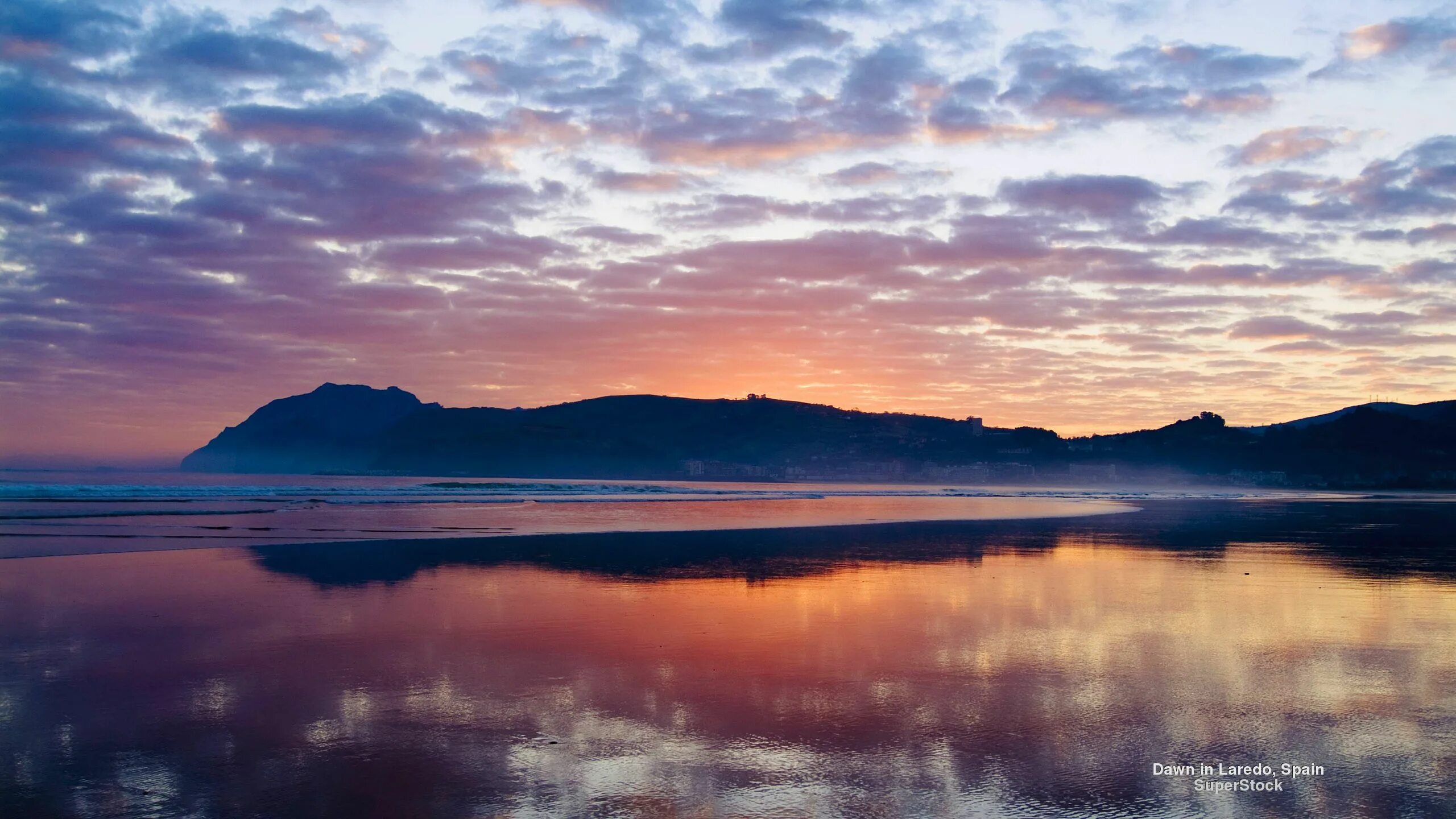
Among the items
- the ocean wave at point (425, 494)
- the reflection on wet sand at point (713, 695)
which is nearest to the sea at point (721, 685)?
the reflection on wet sand at point (713, 695)

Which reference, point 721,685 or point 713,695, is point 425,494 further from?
point 713,695

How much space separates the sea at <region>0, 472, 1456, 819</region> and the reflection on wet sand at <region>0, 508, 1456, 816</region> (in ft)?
0.13

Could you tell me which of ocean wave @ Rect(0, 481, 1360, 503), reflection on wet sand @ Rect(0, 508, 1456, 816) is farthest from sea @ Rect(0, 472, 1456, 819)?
ocean wave @ Rect(0, 481, 1360, 503)

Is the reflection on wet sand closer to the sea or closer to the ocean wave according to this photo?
the sea

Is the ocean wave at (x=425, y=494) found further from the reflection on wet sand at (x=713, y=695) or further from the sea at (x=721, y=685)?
the reflection on wet sand at (x=713, y=695)

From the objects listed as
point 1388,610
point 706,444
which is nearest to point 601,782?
point 1388,610

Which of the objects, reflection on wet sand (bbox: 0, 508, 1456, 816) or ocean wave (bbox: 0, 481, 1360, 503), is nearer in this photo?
reflection on wet sand (bbox: 0, 508, 1456, 816)

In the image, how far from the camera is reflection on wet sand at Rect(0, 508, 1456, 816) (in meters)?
5.67

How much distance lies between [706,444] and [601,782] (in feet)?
580

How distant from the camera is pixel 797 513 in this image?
40.7 m

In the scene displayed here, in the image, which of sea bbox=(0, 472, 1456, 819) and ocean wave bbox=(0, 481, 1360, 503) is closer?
sea bbox=(0, 472, 1456, 819)

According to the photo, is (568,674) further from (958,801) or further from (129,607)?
(129,607)

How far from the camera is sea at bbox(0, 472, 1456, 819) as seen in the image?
570cm

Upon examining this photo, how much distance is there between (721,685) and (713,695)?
38 cm
